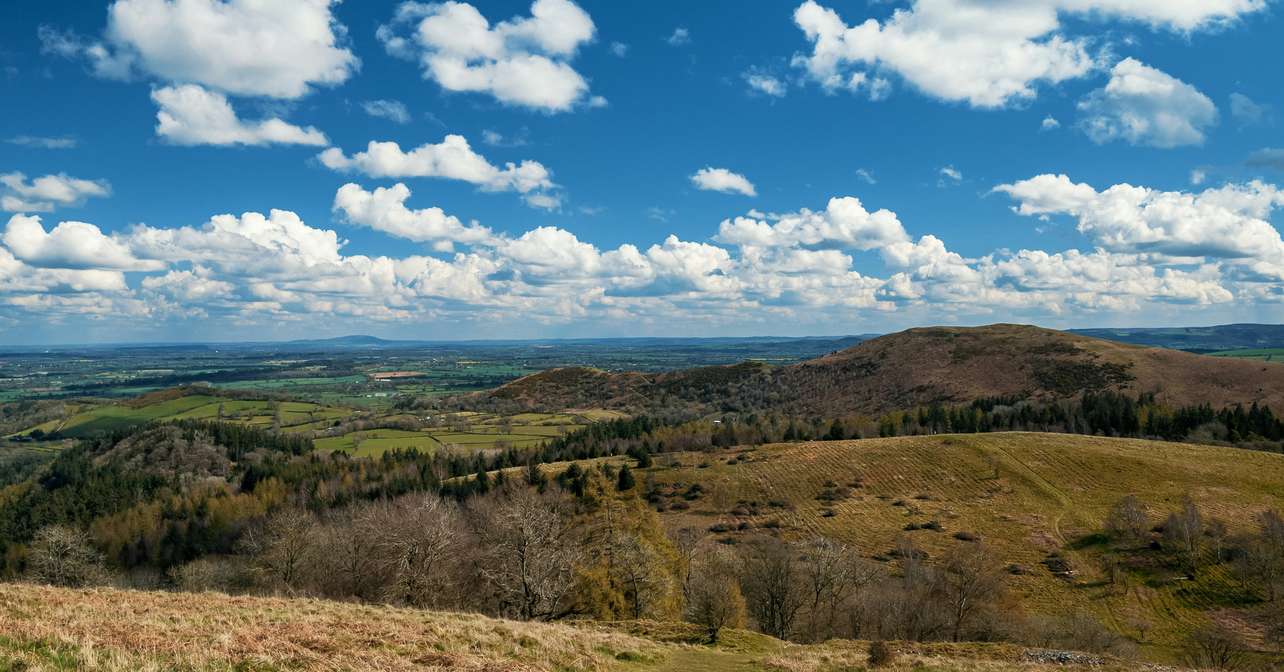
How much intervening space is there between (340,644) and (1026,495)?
4058 inches

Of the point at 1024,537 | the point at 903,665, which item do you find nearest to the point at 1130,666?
the point at 903,665

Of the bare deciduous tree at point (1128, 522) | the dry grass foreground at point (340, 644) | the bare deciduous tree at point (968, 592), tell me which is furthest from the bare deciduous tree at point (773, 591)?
the bare deciduous tree at point (1128, 522)

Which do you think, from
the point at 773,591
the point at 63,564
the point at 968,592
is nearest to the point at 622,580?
the point at 773,591

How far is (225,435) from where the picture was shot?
17212 cm

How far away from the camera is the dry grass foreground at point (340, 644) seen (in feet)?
50.2

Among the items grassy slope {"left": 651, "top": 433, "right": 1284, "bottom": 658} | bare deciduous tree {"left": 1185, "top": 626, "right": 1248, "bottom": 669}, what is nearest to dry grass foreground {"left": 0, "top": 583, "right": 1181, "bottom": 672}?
bare deciduous tree {"left": 1185, "top": 626, "right": 1248, "bottom": 669}

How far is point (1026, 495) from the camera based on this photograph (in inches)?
3765

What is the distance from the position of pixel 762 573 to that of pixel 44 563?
78.7 m

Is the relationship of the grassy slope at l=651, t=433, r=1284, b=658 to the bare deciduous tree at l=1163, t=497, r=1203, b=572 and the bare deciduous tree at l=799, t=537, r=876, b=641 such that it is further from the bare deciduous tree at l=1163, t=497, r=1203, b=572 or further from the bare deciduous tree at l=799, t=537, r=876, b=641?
the bare deciduous tree at l=799, t=537, r=876, b=641

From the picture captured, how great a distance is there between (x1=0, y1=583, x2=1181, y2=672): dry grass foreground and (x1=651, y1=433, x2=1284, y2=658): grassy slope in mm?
42909

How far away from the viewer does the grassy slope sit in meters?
65.2

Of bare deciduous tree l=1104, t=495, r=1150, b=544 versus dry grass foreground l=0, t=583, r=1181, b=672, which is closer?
dry grass foreground l=0, t=583, r=1181, b=672

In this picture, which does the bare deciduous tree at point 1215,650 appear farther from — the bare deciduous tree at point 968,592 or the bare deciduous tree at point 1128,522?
the bare deciduous tree at point 1128,522

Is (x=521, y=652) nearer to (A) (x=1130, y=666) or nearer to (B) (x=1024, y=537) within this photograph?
(A) (x=1130, y=666)
